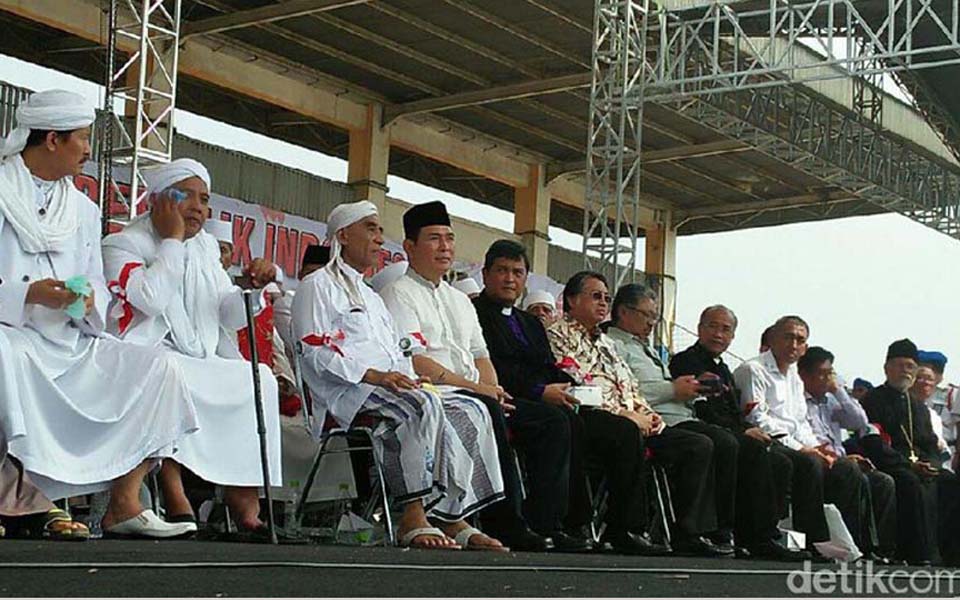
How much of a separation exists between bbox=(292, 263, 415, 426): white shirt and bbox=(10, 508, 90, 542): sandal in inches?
48.4

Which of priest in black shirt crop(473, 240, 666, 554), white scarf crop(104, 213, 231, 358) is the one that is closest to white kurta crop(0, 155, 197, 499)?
white scarf crop(104, 213, 231, 358)

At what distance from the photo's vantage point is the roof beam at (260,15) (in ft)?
56.4

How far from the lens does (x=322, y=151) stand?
2395cm

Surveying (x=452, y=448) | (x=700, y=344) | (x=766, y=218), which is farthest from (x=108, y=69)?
(x=766, y=218)

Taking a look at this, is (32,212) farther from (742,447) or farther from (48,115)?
(742,447)

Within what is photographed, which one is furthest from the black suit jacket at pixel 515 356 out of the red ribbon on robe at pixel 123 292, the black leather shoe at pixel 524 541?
the red ribbon on robe at pixel 123 292

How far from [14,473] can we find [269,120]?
18.3 m

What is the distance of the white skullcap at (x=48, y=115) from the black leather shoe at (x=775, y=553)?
354 cm

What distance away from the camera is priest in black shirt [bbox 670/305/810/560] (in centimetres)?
703

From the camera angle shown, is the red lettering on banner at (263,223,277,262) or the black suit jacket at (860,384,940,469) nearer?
the black suit jacket at (860,384,940,469)

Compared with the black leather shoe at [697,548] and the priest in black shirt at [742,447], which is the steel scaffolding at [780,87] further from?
the black leather shoe at [697,548]

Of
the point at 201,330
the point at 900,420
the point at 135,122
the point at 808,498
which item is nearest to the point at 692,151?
the point at 135,122

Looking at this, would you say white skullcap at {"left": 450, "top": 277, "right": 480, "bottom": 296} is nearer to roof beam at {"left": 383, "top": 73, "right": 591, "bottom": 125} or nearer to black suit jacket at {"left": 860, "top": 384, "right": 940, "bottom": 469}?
black suit jacket at {"left": 860, "top": 384, "right": 940, "bottom": 469}

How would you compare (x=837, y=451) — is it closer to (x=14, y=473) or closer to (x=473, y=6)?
(x=14, y=473)
